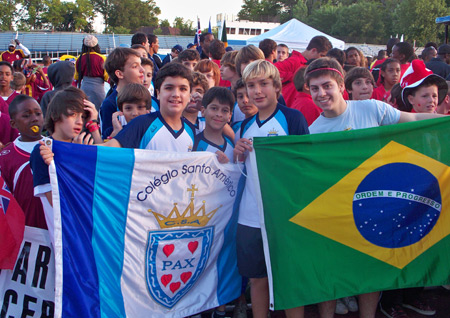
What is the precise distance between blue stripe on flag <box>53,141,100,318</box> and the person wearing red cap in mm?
2983

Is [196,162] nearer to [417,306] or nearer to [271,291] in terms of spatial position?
[271,291]

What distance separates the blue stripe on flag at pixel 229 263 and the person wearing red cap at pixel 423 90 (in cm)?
187

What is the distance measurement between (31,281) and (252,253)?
1688 mm

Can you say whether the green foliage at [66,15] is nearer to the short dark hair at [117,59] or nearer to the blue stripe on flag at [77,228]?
the short dark hair at [117,59]

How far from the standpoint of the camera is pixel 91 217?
3072 millimetres

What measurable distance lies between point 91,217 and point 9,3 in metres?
102

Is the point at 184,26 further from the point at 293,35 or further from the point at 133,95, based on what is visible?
the point at 133,95

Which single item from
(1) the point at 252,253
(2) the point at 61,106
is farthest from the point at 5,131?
(1) the point at 252,253

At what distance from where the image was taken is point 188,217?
134 inches

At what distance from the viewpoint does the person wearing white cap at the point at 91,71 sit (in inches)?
268

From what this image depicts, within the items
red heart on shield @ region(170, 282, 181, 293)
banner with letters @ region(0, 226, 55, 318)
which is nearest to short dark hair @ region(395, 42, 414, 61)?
red heart on shield @ region(170, 282, 181, 293)

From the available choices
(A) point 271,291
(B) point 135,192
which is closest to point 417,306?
(A) point 271,291

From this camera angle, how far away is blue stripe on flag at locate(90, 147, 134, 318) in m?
3.09

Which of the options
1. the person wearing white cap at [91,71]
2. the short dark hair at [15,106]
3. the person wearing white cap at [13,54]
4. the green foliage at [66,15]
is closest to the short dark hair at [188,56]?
the person wearing white cap at [91,71]
